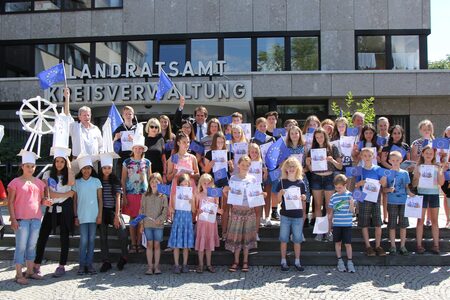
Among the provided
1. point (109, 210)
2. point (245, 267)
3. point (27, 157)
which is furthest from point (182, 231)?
point (27, 157)

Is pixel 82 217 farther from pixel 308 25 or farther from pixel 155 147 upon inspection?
pixel 308 25

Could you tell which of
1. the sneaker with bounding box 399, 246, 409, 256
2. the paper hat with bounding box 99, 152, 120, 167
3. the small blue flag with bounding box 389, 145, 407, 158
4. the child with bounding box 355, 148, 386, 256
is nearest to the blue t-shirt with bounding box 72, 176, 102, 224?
the paper hat with bounding box 99, 152, 120, 167

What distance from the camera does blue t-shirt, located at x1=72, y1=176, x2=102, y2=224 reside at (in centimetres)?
754

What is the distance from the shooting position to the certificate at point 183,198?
7648 mm

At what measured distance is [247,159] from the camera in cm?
769

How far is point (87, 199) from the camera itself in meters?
7.56

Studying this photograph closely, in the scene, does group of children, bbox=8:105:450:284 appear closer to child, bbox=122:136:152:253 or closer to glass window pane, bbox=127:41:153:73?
child, bbox=122:136:152:253

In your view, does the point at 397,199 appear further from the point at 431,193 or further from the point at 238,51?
the point at 238,51

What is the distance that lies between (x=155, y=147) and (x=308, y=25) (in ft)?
42.4

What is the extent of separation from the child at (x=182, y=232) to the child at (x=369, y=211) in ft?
9.03

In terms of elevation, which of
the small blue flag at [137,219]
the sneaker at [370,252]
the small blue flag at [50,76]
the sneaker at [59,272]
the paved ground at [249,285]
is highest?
the small blue flag at [50,76]

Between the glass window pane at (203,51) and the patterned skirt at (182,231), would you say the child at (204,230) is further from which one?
the glass window pane at (203,51)

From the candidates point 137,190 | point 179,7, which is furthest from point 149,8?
Answer: point 137,190

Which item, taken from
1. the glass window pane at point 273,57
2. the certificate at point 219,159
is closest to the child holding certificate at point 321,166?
the certificate at point 219,159
